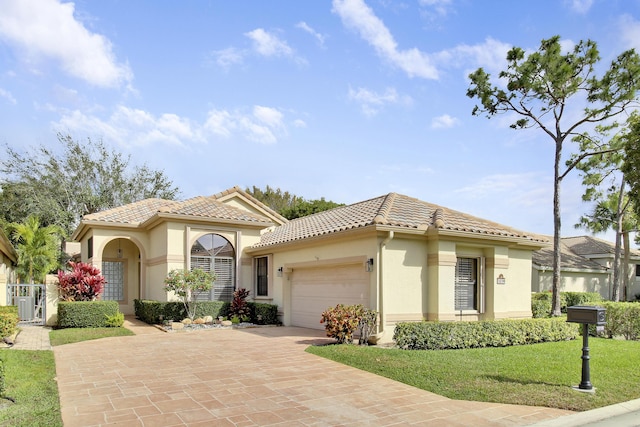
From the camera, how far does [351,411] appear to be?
6.55 meters

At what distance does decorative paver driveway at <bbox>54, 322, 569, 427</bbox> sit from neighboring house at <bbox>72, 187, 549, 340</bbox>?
3.63 meters

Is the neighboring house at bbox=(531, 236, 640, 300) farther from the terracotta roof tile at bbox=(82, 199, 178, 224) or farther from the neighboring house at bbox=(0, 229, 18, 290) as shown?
the neighboring house at bbox=(0, 229, 18, 290)

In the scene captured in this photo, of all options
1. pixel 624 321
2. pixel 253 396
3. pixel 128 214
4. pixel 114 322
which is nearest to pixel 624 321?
pixel 624 321

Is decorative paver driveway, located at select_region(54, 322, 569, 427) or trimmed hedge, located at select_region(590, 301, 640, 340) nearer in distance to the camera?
decorative paver driveway, located at select_region(54, 322, 569, 427)

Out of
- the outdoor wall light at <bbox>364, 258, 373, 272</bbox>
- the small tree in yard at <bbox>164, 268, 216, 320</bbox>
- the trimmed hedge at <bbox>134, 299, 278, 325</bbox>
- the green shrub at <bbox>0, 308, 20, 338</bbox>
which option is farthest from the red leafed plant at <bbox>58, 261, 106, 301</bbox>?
the outdoor wall light at <bbox>364, 258, 373, 272</bbox>

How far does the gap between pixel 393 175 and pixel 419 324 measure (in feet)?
37.4

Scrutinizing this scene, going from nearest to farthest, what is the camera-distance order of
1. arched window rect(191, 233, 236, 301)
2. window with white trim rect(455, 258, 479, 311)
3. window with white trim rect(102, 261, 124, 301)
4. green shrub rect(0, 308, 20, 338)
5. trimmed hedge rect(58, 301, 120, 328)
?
1. green shrub rect(0, 308, 20, 338)
2. window with white trim rect(455, 258, 479, 311)
3. trimmed hedge rect(58, 301, 120, 328)
4. arched window rect(191, 233, 236, 301)
5. window with white trim rect(102, 261, 124, 301)

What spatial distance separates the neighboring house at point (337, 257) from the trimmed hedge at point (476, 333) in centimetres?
139

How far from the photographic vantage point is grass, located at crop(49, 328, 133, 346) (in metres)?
13.1

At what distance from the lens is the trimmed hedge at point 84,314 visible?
15711 millimetres

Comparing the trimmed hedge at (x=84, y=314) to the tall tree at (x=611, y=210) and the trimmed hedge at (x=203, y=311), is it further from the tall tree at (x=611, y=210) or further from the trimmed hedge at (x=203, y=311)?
the tall tree at (x=611, y=210)

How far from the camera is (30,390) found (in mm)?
7410

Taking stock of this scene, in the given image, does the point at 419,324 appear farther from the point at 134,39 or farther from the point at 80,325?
the point at 80,325

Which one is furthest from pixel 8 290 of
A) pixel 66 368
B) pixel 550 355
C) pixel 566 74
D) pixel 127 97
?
pixel 566 74
